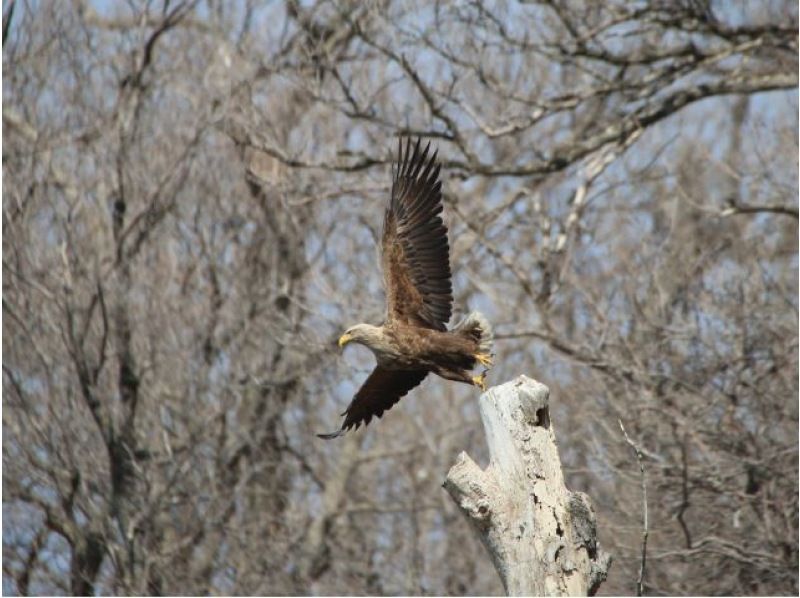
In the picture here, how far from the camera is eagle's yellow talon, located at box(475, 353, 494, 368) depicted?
8.16 metres

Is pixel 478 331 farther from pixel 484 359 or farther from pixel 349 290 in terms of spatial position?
pixel 349 290

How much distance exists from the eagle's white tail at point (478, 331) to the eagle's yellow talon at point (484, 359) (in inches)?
1.3

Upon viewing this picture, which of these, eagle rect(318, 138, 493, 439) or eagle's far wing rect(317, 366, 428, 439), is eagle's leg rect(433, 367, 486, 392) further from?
eagle's far wing rect(317, 366, 428, 439)

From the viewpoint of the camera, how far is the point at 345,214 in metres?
15.7

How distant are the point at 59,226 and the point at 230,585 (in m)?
3.54

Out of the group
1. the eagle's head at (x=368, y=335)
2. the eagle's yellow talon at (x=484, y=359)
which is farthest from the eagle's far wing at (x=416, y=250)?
the eagle's yellow talon at (x=484, y=359)

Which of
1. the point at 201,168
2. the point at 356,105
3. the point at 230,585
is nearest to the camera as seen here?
the point at 356,105

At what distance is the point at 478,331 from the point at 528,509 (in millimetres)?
2744

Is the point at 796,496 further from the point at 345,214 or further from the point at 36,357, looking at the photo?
the point at 36,357

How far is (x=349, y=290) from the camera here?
1429 cm

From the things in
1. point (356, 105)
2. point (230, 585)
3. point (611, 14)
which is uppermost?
point (611, 14)

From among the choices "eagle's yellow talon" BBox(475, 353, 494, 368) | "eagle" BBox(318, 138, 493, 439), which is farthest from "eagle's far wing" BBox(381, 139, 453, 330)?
"eagle's yellow talon" BBox(475, 353, 494, 368)

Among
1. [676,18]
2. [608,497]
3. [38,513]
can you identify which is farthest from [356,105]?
[38,513]

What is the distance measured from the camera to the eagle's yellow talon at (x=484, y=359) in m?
8.16
